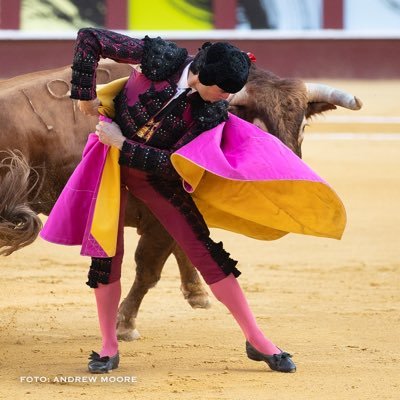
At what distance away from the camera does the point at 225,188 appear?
3957mm

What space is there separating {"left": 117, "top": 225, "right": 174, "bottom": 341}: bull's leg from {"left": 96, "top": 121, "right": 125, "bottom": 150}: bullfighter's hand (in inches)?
31.3

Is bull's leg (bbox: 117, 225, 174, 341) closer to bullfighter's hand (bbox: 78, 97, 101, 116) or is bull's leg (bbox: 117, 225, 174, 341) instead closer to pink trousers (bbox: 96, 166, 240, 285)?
pink trousers (bbox: 96, 166, 240, 285)

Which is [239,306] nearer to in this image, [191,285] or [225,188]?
[225,188]

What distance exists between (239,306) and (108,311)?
44cm

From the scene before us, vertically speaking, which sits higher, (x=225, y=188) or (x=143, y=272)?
(x=225, y=188)

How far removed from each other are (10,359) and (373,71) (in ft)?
35.4

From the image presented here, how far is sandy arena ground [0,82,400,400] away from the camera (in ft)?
12.4

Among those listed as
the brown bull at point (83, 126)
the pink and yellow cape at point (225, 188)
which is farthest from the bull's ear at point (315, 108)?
the pink and yellow cape at point (225, 188)

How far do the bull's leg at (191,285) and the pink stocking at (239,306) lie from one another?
1295 mm

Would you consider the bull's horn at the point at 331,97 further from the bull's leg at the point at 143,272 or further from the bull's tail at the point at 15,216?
the bull's tail at the point at 15,216

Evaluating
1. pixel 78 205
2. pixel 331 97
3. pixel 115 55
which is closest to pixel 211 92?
pixel 115 55

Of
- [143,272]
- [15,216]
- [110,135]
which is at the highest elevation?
[110,135]

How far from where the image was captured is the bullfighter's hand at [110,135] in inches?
150

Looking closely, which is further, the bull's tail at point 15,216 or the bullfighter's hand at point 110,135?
the bull's tail at point 15,216
